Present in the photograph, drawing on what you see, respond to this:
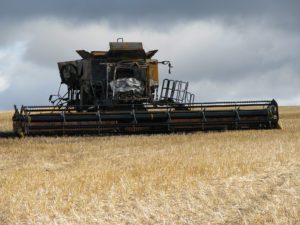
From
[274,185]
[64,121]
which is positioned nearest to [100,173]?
[274,185]

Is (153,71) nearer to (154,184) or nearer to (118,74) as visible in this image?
(118,74)

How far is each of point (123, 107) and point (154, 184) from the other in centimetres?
1222

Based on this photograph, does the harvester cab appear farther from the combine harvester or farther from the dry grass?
the dry grass

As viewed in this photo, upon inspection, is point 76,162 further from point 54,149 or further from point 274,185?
point 274,185

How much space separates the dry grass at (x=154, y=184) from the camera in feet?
22.0

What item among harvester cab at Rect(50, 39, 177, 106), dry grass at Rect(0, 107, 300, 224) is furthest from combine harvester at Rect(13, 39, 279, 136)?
dry grass at Rect(0, 107, 300, 224)

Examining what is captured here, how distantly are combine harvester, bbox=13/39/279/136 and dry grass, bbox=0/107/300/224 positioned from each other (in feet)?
14.5

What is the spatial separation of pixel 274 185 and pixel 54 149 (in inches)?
311

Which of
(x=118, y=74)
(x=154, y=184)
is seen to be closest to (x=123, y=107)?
(x=118, y=74)

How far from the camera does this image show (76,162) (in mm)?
12359

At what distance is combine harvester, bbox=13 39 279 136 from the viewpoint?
758 inches

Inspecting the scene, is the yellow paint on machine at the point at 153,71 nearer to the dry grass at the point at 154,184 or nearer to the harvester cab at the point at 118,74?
the harvester cab at the point at 118,74

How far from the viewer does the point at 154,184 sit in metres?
8.55

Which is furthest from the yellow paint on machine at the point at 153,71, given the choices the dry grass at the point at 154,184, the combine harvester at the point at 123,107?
the dry grass at the point at 154,184
